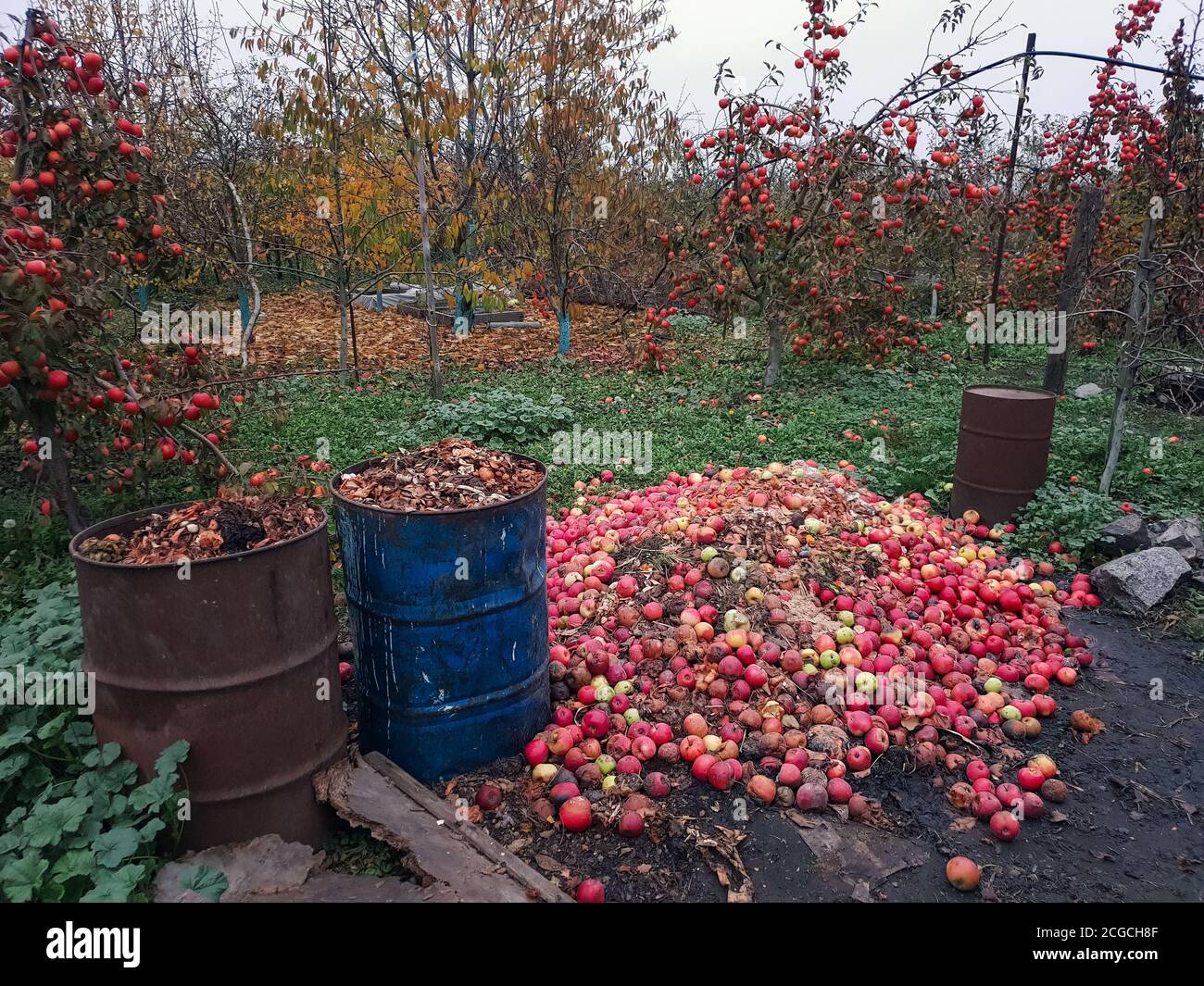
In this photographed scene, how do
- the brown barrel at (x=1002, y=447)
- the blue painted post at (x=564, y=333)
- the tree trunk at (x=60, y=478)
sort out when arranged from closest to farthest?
the tree trunk at (x=60, y=478) → the brown barrel at (x=1002, y=447) → the blue painted post at (x=564, y=333)

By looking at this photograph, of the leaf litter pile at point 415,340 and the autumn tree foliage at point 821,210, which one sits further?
the leaf litter pile at point 415,340

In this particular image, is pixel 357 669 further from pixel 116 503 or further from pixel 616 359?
pixel 616 359

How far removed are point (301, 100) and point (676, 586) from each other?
6.34 m

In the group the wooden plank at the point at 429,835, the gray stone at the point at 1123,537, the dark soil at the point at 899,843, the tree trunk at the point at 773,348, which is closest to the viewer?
the wooden plank at the point at 429,835

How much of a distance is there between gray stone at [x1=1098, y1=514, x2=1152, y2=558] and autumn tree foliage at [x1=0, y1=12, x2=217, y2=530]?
5.37 m

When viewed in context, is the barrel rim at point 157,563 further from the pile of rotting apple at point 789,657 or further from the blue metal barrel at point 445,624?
the pile of rotting apple at point 789,657

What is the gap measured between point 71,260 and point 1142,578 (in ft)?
19.4

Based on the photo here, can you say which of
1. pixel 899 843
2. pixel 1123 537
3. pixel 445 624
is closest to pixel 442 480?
pixel 445 624

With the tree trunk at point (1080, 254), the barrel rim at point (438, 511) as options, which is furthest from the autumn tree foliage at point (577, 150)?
the barrel rim at point (438, 511)

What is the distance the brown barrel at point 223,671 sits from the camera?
2332 millimetres

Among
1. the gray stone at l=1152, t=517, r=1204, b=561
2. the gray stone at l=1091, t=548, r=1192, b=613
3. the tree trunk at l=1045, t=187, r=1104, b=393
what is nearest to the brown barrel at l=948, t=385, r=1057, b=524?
the gray stone at l=1152, t=517, r=1204, b=561

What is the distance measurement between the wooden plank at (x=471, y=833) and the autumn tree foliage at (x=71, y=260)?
202 centimetres

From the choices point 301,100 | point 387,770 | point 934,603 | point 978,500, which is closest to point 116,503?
point 387,770

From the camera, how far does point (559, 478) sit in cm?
666
